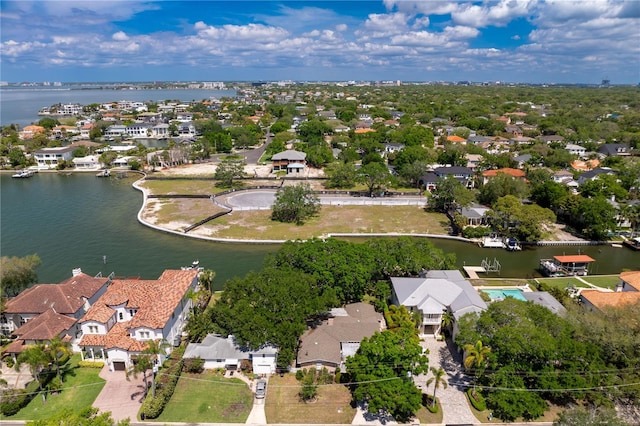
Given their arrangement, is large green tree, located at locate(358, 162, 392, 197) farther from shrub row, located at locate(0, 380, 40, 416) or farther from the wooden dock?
shrub row, located at locate(0, 380, 40, 416)

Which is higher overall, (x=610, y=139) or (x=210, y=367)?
(x=610, y=139)

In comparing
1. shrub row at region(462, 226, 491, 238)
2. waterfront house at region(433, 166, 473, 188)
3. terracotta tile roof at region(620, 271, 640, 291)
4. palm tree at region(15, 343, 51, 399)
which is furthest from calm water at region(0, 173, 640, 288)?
waterfront house at region(433, 166, 473, 188)

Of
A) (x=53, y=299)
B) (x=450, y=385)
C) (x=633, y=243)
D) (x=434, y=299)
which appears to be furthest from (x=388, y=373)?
(x=633, y=243)

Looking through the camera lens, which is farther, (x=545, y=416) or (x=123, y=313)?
(x=123, y=313)

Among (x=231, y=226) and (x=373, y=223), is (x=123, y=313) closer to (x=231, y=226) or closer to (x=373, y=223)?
(x=231, y=226)

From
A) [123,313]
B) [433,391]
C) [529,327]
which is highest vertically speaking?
[529,327]

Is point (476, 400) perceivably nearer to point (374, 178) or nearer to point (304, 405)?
point (304, 405)

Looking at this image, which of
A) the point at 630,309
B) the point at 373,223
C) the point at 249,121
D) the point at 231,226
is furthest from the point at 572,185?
the point at 249,121
